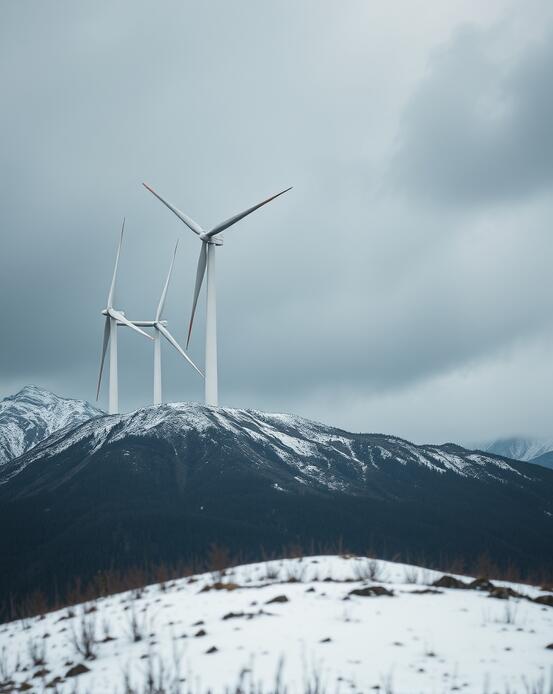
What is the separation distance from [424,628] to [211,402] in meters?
142

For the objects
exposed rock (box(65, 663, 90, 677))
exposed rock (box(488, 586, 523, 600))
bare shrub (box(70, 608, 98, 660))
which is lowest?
exposed rock (box(65, 663, 90, 677))

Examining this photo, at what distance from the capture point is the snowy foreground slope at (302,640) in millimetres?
16359

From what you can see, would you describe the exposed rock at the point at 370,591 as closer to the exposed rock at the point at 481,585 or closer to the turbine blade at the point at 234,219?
the exposed rock at the point at 481,585

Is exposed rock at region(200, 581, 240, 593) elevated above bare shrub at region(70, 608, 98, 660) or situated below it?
above

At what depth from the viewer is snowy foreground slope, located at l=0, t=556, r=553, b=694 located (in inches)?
644

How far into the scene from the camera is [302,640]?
19.2 m

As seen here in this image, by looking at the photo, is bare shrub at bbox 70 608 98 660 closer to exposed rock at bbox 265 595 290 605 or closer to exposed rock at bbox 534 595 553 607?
exposed rock at bbox 265 595 290 605

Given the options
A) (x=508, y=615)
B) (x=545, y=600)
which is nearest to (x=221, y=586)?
(x=508, y=615)

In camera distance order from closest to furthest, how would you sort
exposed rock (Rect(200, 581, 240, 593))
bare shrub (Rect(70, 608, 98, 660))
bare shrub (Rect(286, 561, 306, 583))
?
bare shrub (Rect(70, 608, 98, 660)) → exposed rock (Rect(200, 581, 240, 593)) → bare shrub (Rect(286, 561, 306, 583))

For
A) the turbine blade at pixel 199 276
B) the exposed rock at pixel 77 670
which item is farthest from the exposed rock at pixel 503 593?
the turbine blade at pixel 199 276

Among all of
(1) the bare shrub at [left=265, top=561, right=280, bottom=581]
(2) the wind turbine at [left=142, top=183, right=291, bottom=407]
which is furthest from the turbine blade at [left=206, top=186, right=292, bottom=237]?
(1) the bare shrub at [left=265, top=561, right=280, bottom=581]

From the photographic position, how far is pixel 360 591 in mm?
23828

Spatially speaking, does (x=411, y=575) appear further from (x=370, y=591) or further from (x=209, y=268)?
(x=209, y=268)

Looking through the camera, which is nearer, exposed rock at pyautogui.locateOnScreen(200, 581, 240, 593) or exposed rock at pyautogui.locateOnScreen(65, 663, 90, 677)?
exposed rock at pyautogui.locateOnScreen(65, 663, 90, 677)
